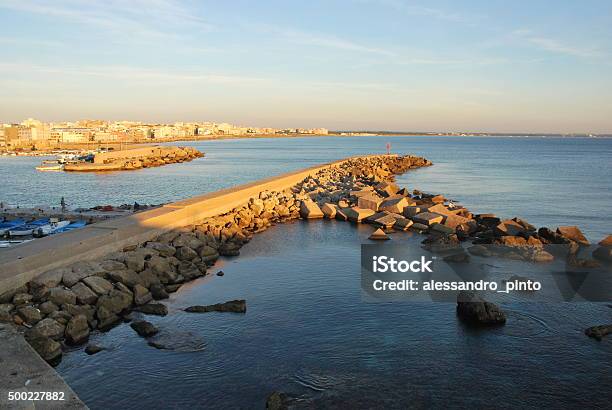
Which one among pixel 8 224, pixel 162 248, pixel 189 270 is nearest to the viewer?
pixel 189 270

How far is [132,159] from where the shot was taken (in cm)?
7581

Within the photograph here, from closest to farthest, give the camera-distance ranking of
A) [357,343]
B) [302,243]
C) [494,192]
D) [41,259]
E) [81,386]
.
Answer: [81,386], [357,343], [41,259], [302,243], [494,192]

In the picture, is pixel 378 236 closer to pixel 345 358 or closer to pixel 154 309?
pixel 154 309

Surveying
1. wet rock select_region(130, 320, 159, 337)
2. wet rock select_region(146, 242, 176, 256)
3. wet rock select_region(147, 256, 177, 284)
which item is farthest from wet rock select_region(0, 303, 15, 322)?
wet rock select_region(146, 242, 176, 256)

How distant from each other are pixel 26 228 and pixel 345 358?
17.2 metres

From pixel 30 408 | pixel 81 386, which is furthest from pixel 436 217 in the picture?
pixel 30 408

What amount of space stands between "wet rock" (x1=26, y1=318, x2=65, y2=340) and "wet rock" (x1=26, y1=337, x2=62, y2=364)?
6.1 inches

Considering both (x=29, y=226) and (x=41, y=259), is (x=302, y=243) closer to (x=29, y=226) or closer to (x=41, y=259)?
(x=41, y=259)

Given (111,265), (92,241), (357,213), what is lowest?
(357,213)

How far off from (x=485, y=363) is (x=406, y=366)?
1.49 m

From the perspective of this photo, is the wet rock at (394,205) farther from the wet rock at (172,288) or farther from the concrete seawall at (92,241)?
the wet rock at (172,288)

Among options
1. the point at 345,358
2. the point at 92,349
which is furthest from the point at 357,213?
the point at 92,349

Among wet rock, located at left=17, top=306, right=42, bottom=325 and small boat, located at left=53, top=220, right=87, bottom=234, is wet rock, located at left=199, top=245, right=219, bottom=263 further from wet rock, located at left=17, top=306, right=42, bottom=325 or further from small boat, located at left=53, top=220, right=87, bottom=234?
small boat, located at left=53, top=220, right=87, bottom=234

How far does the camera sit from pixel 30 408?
6.65m
